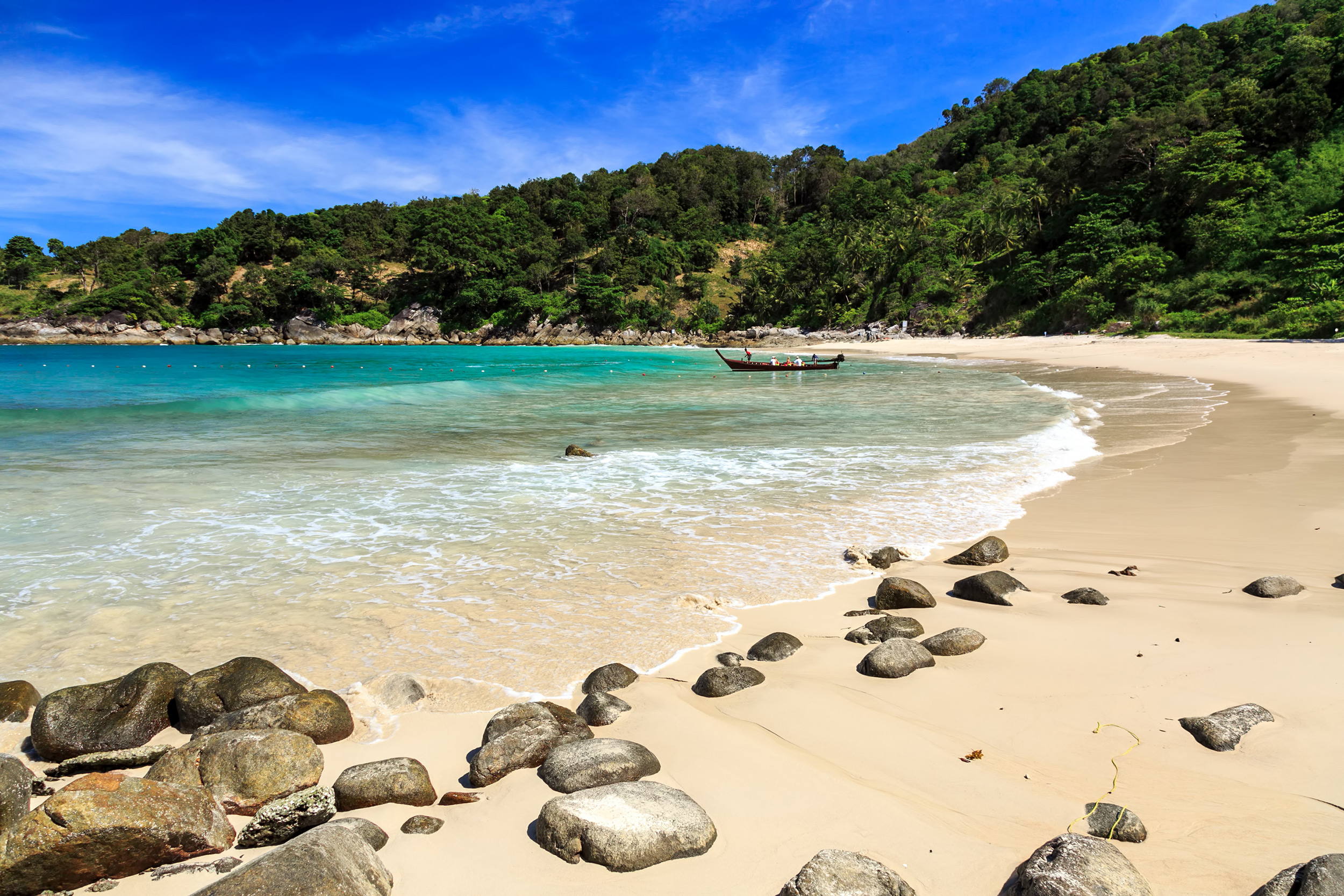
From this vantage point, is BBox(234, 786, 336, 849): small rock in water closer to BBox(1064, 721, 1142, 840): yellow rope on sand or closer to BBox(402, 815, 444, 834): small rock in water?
BBox(402, 815, 444, 834): small rock in water

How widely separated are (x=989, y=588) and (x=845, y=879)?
3.53 m

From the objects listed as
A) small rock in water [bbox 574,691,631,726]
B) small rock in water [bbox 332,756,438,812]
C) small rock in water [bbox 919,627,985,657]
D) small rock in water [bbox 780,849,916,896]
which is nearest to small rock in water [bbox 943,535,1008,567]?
small rock in water [bbox 919,627,985,657]

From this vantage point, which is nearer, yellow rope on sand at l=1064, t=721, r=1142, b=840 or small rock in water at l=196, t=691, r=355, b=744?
yellow rope on sand at l=1064, t=721, r=1142, b=840

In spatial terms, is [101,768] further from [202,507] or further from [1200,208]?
A: [1200,208]

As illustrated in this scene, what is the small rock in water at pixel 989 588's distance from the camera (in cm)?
510

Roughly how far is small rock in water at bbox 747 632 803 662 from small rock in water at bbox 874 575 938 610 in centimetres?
99

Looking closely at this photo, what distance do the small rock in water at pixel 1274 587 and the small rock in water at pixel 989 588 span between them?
149 cm

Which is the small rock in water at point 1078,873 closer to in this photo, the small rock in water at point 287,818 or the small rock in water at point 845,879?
the small rock in water at point 845,879

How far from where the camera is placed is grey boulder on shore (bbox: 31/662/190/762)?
352 centimetres

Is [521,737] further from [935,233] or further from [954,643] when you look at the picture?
[935,233]

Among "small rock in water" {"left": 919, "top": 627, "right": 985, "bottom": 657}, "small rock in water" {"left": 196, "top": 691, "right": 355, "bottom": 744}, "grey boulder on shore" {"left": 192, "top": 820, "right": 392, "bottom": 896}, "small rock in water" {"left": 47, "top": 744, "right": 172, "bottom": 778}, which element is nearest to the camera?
"grey boulder on shore" {"left": 192, "top": 820, "right": 392, "bottom": 896}

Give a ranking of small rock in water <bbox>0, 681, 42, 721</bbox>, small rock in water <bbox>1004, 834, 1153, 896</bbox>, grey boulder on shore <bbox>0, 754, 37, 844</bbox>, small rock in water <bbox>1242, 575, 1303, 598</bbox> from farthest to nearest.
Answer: small rock in water <bbox>1242, 575, 1303, 598</bbox>, small rock in water <bbox>0, 681, 42, 721</bbox>, grey boulder on shore <bbox>0, 754, 37, 844</bbox>, small rock in water <bbox>1004, 834, 1153, 896</bbox>

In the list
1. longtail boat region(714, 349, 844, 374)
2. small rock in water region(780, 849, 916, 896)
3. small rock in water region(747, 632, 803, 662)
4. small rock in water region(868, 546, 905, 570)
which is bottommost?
small rock in water region(747, 632, 803, 662)

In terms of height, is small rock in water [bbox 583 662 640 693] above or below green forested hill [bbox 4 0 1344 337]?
below
